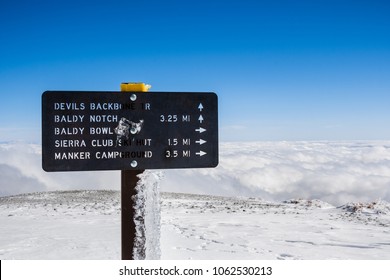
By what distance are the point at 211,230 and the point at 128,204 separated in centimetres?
434

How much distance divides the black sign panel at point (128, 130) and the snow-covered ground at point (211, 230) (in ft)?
8.99

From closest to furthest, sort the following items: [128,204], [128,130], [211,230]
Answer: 1. [128,130]
2. [128,204]
3. [211,230]

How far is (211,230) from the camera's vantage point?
7.26 meters

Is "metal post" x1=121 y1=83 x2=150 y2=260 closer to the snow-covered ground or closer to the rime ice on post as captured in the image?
the rime ice on post

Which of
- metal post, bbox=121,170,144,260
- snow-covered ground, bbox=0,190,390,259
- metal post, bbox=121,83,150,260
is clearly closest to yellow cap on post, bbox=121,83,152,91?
metal post, bbox=121,83,150,260

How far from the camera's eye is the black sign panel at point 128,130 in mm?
2971

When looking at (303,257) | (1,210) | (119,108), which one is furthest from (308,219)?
(1,210)

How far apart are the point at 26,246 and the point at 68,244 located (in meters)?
0.63

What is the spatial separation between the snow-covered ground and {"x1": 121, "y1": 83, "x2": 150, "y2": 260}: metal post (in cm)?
237

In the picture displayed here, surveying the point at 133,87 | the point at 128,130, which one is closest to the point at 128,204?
the point at 128,130

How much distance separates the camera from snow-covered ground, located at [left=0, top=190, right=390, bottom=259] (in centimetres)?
573

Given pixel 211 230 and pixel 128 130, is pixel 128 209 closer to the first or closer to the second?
pixel 128 130

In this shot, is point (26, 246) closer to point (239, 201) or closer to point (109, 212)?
point (109, 212)

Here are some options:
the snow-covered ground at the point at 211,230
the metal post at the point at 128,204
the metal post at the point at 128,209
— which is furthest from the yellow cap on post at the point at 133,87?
the snow-covered ground at the point at 211,230
